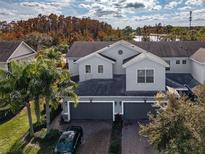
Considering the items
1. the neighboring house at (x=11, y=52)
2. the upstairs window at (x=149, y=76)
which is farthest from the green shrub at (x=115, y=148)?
the neighboring house at (x=11, y=52)

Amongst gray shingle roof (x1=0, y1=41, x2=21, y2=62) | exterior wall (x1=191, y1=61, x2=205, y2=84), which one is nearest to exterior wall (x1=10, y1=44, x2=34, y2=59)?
gray shingle roof (x1=0, y1=41, x2=21, y2=62)

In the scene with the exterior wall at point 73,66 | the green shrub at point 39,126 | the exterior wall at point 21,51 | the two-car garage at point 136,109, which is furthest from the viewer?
the exterior wall at point 21,51

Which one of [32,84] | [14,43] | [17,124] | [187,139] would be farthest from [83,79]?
[187,139]

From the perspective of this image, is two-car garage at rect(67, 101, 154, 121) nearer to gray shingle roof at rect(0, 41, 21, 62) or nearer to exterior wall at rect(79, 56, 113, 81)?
exterior wall at rect(79, 56, 113, 81)

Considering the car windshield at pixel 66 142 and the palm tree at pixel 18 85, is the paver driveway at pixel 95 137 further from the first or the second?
the palm tree at pixel 18 85

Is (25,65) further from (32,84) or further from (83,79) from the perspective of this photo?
(83,79)

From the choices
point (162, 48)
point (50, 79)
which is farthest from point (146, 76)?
point (162, 48)
